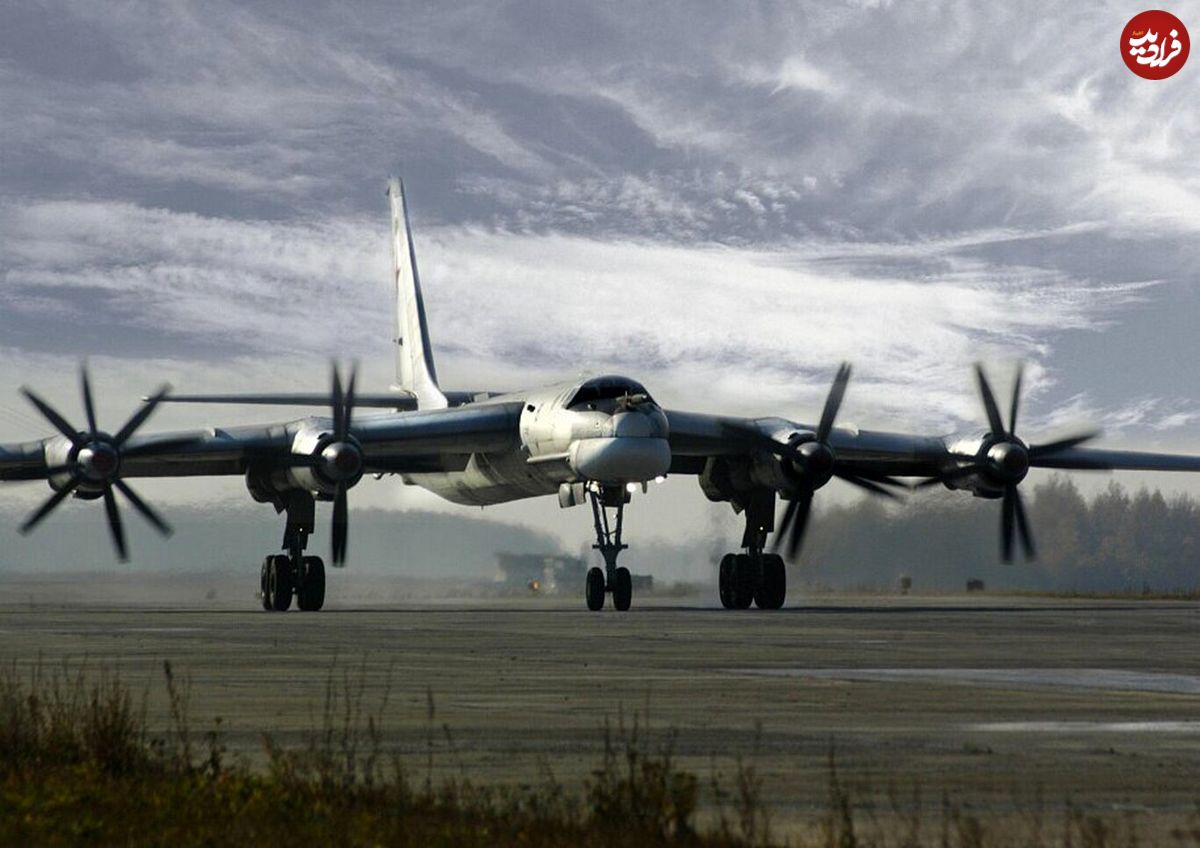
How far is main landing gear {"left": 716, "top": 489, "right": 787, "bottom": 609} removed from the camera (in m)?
40.7

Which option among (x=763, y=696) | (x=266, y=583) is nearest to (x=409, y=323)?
(x=266, y=583)

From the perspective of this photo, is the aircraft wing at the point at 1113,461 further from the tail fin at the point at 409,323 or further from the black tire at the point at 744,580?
the tail fin at the point at 409,323

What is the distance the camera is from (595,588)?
3734cm

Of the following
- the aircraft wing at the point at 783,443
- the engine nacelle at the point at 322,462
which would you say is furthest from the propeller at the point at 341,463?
the aircraft wing at the point at 783,443

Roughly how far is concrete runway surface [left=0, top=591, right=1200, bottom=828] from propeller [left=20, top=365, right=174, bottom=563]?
957 centimetres

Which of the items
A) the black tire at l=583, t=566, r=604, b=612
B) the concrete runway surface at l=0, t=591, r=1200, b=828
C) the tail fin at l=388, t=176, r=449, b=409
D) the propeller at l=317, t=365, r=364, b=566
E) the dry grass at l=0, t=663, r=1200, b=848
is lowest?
the dry grass at l=0, t=663, r=1200, b=848

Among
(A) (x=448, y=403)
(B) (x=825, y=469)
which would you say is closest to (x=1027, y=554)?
(B) (x=825, y=469)

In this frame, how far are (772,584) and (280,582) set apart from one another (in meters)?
10.7

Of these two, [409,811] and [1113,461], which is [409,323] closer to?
[1113,461]

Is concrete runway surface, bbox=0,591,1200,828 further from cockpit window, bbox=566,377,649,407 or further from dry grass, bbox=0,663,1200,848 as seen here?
cockpit window, bbox=566,377,649,407

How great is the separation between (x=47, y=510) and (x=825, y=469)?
15.9 metres

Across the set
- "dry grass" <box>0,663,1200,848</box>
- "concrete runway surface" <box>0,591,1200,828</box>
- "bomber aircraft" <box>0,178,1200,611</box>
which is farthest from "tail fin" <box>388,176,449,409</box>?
"dry grass" <box>0,663,1200,848</box>

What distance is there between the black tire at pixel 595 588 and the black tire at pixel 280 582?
23.5ft

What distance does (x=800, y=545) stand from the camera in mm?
38312
